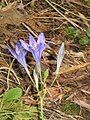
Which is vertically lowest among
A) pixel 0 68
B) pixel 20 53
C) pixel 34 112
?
pixel 34 112

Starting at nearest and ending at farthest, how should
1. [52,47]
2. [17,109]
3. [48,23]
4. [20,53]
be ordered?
[20,53]
[17,109]
[52,47]
[48,23]

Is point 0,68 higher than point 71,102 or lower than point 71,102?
higher

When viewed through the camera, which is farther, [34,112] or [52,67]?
[52,67]

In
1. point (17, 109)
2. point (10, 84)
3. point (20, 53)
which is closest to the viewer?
point (20, 53)

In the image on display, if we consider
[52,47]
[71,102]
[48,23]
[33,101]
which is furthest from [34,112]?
[48,23]

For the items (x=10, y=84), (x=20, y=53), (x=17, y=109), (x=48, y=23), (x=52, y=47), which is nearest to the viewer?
(x=20, y=53)

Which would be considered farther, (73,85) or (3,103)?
(73,85)

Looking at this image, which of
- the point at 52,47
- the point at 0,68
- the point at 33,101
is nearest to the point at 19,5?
the point at 52,47

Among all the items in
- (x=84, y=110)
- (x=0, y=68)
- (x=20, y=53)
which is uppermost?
(x=20, y=53)

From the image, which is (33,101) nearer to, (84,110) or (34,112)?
(34,112)

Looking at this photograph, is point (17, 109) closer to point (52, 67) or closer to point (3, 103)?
point (3, 103)
